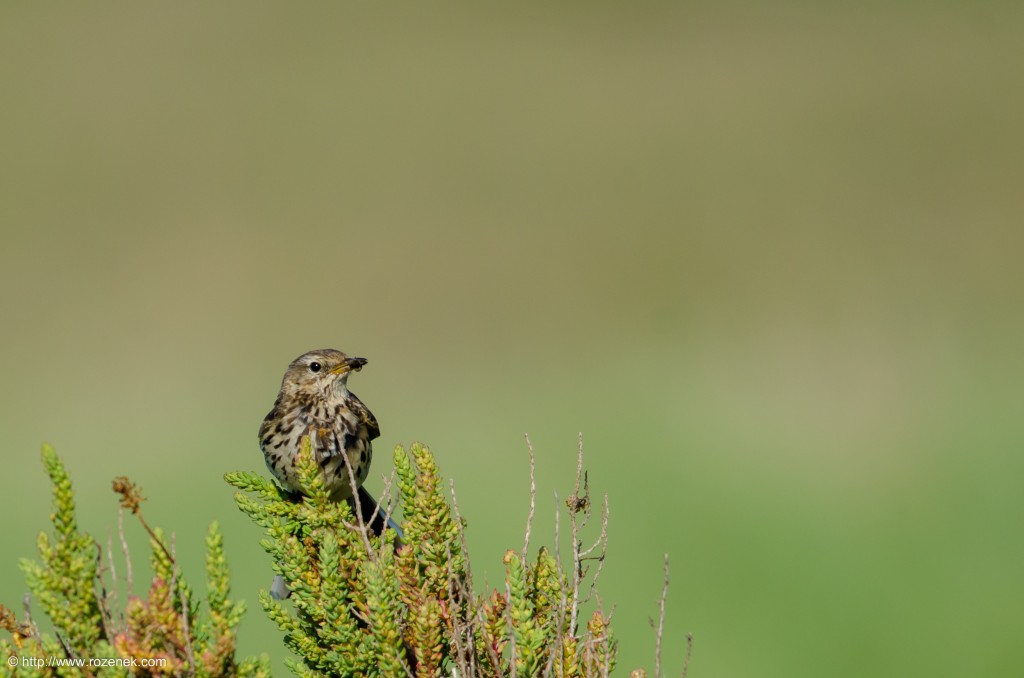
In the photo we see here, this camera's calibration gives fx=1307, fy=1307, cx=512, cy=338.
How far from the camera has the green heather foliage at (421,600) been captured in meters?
4.05

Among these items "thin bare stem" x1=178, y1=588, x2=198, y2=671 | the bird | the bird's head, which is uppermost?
the bird's head

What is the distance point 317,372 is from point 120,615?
7.79 feet

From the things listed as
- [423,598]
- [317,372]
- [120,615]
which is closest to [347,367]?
[317,372]

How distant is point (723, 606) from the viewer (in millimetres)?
11898

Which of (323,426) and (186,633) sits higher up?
(323,426)

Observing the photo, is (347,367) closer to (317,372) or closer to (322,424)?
(317,372)

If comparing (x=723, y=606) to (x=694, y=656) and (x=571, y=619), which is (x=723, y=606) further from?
(x=571, y=619)

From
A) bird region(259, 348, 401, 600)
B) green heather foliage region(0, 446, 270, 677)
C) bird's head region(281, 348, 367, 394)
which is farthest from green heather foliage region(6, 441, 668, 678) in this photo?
bird's head region(281, 348, 367, 394)

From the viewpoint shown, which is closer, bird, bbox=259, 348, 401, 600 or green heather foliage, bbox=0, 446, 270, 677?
green heather foliage, bbox=0, 446, 270, 677

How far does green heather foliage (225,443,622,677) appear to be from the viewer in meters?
4.05

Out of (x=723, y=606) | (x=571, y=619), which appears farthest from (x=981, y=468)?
(x=571, y=619)

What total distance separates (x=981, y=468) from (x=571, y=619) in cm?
1203

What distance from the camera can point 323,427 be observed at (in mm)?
5934

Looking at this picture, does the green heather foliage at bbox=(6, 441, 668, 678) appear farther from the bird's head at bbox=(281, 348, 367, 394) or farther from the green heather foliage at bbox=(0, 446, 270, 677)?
the bird's head at bbox=(281, 348, 367, 394)
